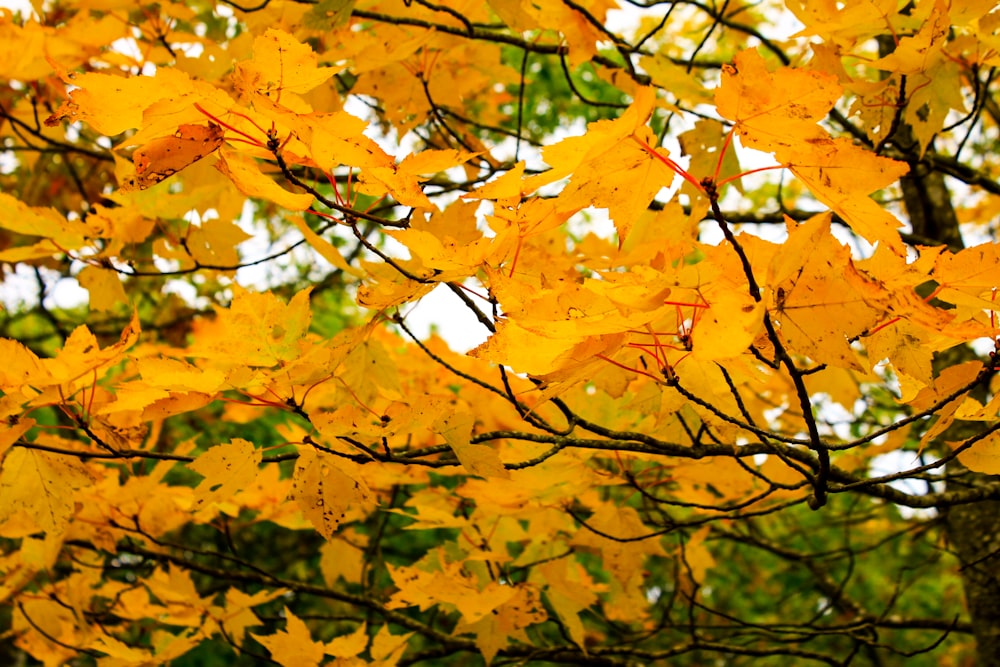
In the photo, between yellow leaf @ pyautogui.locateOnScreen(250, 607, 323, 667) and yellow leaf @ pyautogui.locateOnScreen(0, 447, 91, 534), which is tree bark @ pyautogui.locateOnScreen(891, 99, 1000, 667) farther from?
yellow leaf @ pyautogui.locateOnScreen(0, 447, 91, 534)


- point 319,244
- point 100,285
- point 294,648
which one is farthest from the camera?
point 100,285

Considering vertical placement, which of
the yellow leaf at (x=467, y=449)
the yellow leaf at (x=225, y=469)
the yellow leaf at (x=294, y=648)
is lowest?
the yellow leaf at (x=294, y=648)

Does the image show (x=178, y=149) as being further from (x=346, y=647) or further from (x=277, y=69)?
(x=346, y=647)

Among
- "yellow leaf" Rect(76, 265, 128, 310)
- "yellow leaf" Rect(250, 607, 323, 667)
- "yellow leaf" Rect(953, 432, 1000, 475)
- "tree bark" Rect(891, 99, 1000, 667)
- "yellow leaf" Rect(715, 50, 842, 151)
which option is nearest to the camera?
"yellow leaf" Rect(715, 50, 842, 151)

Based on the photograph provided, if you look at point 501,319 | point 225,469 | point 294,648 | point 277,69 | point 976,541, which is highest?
point 976,541

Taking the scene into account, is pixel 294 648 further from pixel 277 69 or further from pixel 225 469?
pixel 277 69

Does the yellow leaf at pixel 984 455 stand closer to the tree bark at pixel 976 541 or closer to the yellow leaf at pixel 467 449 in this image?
the yellow leaf at pixel 467 449

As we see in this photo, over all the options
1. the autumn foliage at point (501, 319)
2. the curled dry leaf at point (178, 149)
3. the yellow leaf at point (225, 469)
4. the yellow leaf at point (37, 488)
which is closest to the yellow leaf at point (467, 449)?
the autumn foliage at point (501, 319)

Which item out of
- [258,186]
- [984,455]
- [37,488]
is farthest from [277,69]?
[984,455]

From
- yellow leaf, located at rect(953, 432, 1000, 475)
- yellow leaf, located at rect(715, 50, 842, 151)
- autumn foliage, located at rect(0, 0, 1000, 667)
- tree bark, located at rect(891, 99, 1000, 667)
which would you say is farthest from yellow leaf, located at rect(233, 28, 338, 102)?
tree bark, located at rect(891, 99, 1000, 667)

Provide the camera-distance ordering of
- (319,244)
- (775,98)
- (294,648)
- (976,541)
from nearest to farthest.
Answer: (775,98)
(319,244)
(294,648)
(976,541)

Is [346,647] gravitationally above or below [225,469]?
below

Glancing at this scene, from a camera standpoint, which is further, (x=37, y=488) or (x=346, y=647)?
(x=346, y=647)

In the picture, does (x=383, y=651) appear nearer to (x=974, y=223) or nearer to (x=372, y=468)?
(x=372, y=468)
